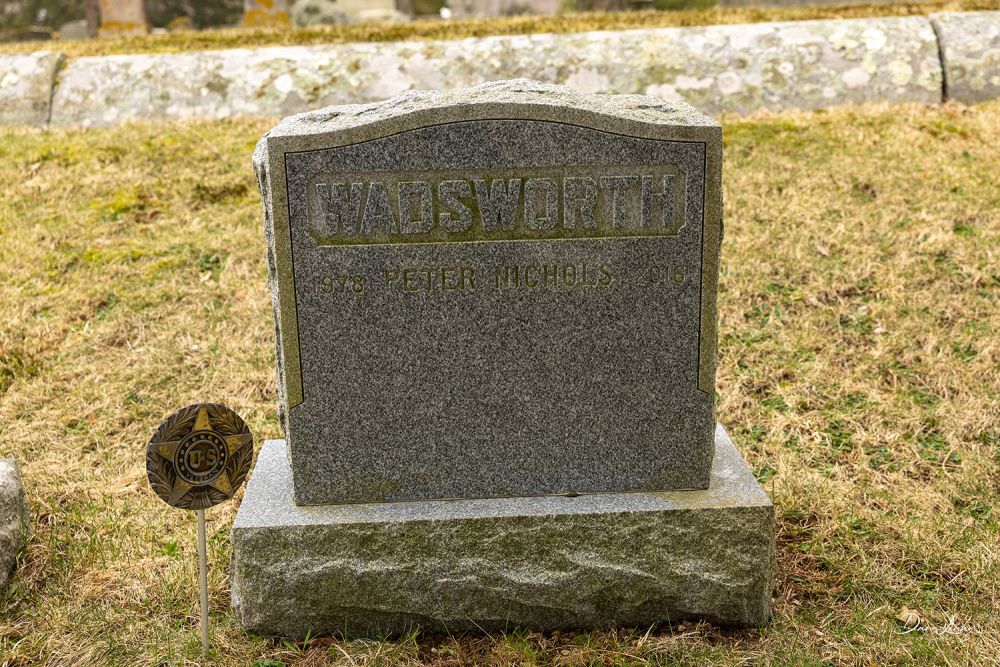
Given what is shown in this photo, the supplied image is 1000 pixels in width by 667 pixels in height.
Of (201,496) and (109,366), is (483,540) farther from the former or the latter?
(109,366)

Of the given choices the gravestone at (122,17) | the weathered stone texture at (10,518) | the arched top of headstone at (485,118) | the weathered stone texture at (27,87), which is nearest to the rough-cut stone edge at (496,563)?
the weathered stone texture at (10,518)

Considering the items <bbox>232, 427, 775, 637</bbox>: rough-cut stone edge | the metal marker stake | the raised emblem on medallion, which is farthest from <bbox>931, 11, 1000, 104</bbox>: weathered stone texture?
the metal marker stake

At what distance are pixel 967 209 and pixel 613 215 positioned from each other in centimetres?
332

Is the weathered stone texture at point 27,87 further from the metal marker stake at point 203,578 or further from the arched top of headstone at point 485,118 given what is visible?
the metal marker stake at point 203,578

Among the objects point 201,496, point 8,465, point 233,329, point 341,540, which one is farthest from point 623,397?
point 233,329

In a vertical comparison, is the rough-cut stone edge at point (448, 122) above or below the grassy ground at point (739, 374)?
above

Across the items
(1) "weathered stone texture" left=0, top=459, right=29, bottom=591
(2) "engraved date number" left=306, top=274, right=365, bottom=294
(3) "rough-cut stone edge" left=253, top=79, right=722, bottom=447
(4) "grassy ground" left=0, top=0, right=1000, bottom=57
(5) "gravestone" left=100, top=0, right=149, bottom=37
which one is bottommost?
(1) "weathered stone texture" left=0, top=459, right=29, bottom=591

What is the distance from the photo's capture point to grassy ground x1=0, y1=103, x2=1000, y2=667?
8.98 ft

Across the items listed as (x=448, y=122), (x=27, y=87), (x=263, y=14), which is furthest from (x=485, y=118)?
(x=263, y=14)

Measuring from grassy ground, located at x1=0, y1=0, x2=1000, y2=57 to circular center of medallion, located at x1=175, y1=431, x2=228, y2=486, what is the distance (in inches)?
206

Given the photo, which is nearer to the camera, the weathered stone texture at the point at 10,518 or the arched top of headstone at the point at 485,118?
the arched top of headstone at the point at 485,118

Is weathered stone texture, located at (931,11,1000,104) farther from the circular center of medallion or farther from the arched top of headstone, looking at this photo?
the circular center of medallion

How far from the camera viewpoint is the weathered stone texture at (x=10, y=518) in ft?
9.78

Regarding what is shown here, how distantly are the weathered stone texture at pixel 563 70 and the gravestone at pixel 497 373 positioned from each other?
3.82 metres
